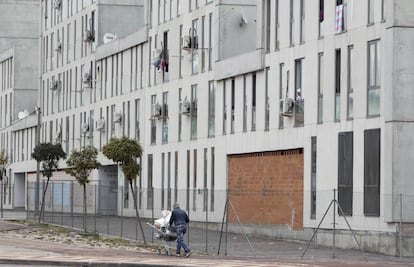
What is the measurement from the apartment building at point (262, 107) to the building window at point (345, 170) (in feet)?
0.16

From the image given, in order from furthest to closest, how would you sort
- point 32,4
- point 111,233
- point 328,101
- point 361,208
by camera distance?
1. point 32,4
2. point 111,233
3. point 328,101
4. point 361,208

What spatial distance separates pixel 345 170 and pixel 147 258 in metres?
10.5

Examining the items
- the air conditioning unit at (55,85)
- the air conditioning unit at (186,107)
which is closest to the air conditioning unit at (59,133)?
the air conditioning unit at (55,85)

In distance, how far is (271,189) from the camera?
48062 millimetres

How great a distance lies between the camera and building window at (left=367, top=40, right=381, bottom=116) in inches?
1599

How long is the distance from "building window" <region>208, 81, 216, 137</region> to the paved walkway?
14.8m

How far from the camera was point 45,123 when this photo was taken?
8662cm

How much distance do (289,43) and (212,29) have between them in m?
9.72

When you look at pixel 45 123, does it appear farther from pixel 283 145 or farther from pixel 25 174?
pixel 283 145

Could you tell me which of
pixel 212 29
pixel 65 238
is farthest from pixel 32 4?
pixel 65 238

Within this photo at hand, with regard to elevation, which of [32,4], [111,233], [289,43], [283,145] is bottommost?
[111,233]

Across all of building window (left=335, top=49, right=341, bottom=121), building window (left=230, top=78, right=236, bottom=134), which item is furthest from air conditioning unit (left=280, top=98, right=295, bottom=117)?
building window (left=230, top=78, right=236, bottom=134)

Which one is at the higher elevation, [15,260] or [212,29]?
[212,29]

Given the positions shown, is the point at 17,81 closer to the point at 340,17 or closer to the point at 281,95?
the point at 281,95
